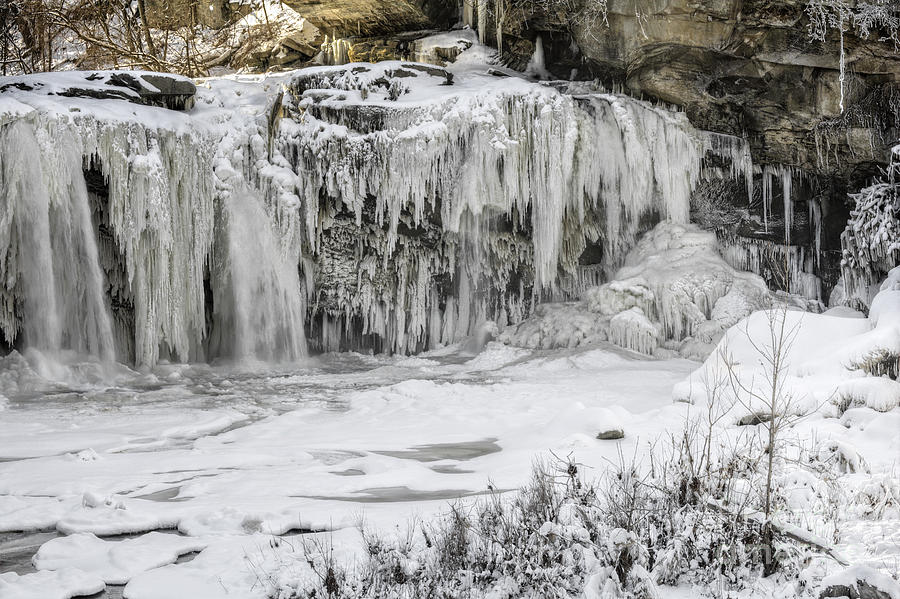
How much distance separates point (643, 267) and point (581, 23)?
4442mm

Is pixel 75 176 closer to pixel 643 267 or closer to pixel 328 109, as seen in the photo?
pixel 328 109

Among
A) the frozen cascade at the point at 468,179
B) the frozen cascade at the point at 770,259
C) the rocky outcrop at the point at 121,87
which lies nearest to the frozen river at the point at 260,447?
the frozen cascade at the point at 468,179

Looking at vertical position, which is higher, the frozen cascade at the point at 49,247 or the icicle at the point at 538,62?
the icicle at the point at 538,62

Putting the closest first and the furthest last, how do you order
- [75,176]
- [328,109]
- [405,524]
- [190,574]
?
[190,574], [405,524], [75,176], [328,109]

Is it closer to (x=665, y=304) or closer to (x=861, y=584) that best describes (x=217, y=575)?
(x=861, y=584)

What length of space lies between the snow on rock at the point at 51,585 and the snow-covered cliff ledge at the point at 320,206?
837 centimetres

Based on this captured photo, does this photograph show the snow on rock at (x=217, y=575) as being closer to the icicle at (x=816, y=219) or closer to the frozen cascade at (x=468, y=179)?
the frozen cascade at (x=468, y=179)

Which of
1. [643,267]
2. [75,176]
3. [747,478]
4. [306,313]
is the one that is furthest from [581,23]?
[747,478]

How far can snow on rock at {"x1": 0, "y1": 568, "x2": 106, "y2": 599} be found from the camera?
12.0ft

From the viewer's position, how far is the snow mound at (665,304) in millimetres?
12633

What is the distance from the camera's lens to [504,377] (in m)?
11.4

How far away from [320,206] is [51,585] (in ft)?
33.8

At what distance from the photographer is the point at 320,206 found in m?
13.6

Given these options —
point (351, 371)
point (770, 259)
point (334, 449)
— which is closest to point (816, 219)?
point (770, 259)
